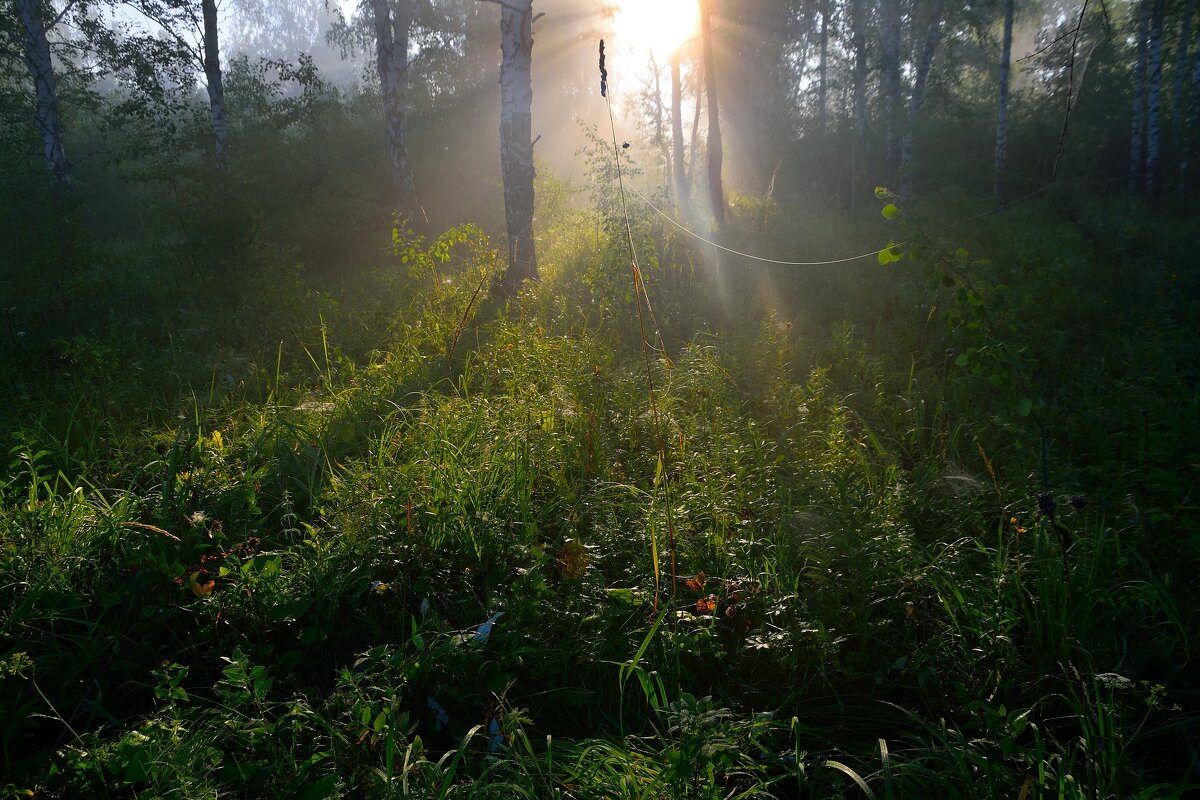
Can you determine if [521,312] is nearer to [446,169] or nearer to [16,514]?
[16,514]

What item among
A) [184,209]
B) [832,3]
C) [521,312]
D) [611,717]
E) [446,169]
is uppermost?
[832,3]

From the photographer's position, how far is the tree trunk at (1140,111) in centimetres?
1507

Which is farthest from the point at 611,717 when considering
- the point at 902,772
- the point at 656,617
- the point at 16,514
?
the point at 16,514

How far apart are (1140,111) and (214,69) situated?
20138 mm

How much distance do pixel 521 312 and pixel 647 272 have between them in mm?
1764

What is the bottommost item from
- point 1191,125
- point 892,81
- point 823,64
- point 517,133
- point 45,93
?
point 517,133

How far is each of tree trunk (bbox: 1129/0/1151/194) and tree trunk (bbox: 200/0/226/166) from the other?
19.1m

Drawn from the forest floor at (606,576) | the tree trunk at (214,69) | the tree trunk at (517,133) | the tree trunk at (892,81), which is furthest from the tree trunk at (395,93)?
the tree trunk at (892,81)

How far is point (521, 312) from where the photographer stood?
21.5ft

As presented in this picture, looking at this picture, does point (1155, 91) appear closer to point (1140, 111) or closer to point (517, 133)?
point (1140, 111)

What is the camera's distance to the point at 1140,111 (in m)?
15.4

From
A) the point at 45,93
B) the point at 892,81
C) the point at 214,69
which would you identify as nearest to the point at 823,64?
the point at 892,81

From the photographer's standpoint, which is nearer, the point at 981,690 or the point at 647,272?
the point at 981,690

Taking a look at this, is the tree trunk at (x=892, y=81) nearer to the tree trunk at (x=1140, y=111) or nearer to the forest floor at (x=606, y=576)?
the tree trunk at (x=1140, y=111)
